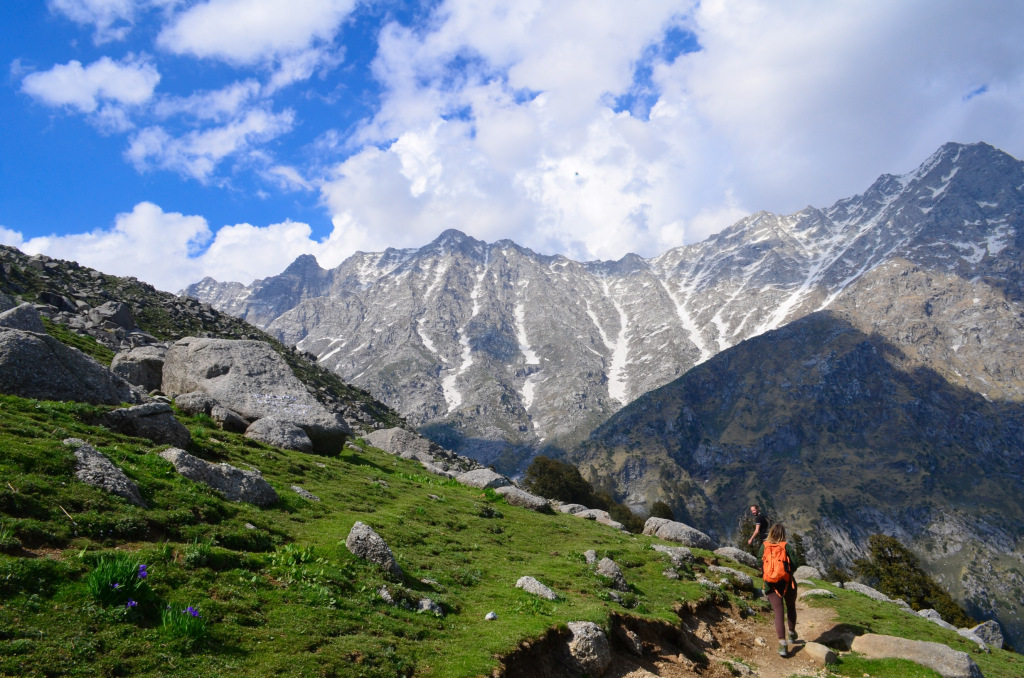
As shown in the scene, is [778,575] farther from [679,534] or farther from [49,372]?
[49,372]

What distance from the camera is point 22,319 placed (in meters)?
30.3

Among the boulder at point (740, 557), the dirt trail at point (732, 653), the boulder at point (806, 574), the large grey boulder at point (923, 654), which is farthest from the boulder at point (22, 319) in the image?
the boulder at point (806, 574)

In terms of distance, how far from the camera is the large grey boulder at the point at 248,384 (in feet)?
115

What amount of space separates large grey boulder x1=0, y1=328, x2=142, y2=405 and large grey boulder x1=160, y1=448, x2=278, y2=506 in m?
7.56

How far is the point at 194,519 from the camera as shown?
52.2 ft

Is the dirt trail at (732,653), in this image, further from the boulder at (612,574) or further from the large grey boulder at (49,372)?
the large grey boulder at (49,372)

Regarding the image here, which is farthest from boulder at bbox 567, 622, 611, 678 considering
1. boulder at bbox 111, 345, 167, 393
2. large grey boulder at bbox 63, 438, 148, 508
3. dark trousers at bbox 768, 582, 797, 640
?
boulder at bbox 111, 345, 167, 393

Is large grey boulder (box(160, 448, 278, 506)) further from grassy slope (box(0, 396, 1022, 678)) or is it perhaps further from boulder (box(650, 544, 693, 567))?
boulder (box(650, 544, 693, 567))

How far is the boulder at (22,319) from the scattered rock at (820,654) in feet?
129

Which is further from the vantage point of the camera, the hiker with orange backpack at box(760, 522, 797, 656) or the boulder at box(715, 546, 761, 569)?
the boulder at box(715, 546, 761, 569)

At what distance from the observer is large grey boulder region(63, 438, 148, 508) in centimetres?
1488

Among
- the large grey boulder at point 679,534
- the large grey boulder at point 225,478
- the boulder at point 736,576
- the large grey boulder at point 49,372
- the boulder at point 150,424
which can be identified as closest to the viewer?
the large grey boulder at point 225,478

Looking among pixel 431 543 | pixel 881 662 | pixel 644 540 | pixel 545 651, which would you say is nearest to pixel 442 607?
pixel 545 651

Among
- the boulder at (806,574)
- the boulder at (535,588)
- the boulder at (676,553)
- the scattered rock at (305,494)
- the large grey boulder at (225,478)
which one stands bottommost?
the boulder at (806,574)
